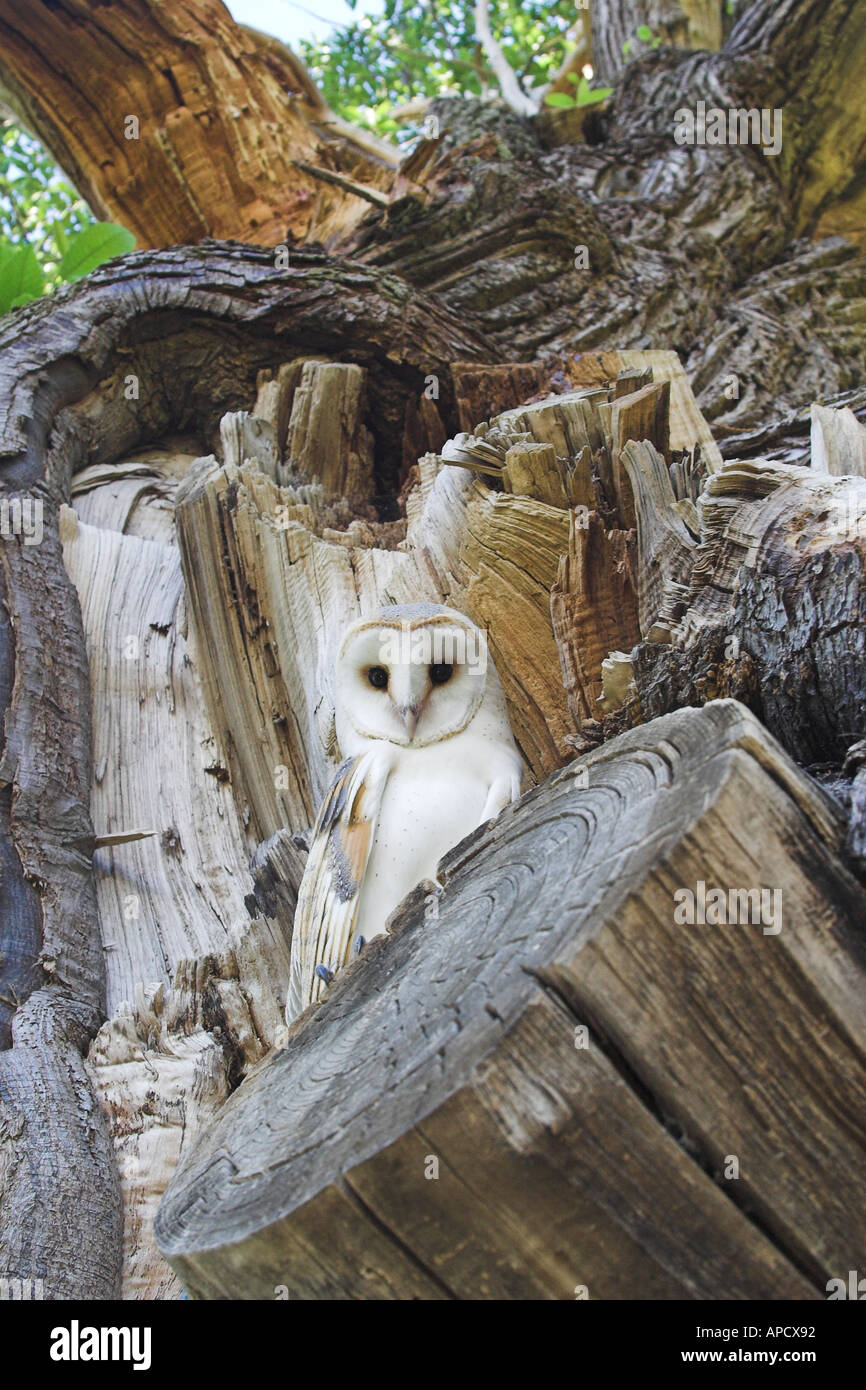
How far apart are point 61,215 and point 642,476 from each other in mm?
9487

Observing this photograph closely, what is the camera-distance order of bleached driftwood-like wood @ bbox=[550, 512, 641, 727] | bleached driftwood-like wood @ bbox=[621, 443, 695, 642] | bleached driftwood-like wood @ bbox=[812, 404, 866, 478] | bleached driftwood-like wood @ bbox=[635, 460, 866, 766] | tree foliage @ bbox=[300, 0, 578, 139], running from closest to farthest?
bleached driftwood-like wood @ bbox=[635, 460, 866, 766], bleached driftwood-like wood @ bbox=[621, 443, 695, 642], bleached driftwood-like wood @ bbox=[812, 404, 866, 478], bleached driftwood-like wood @ bbox=[550, 512, 641, 727], tree foliage @ bbox=[300, 0, 578, 139]

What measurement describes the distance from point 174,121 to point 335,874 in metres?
4.69

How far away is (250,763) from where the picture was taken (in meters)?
3.57

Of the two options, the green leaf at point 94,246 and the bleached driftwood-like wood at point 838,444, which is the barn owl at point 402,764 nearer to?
the bleached driftwood-like wood at point 838,444

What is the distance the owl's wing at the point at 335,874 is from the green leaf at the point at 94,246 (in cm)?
367

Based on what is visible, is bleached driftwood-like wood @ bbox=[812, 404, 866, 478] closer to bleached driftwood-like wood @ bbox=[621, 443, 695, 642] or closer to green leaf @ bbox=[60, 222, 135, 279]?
bleached driftwood-like wood @ bbox=[621, 443, 695, 642]

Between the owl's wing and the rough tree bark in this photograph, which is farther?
the owl's wing

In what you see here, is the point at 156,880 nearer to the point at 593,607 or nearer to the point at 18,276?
the point at 593,607

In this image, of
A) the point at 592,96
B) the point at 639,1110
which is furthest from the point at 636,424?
the point at 592,96

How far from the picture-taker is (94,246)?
5418mm

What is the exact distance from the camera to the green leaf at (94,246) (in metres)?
5.38

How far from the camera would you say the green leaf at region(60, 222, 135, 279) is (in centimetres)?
538

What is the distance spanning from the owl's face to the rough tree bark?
227mm

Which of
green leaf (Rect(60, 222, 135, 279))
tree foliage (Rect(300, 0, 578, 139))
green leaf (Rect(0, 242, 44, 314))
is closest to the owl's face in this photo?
green leaf (Rect(0, 242, 44, 314))
